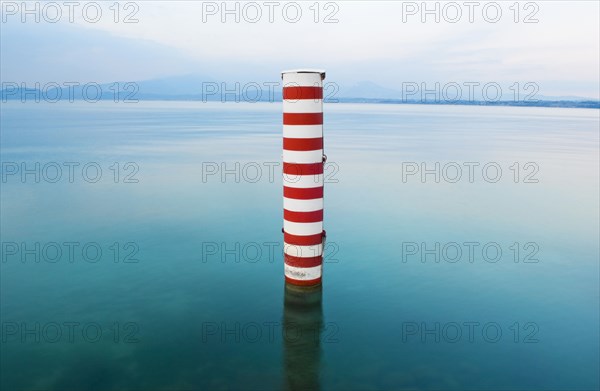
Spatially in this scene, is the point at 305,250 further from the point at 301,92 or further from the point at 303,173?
the point at 301,92

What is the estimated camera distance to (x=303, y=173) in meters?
6.15

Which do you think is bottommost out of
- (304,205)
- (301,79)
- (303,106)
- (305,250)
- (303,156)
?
(305,250)

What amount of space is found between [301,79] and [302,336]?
297 cm

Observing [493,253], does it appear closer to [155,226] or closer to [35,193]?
[155,226]

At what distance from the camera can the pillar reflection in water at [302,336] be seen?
4715 millimetres

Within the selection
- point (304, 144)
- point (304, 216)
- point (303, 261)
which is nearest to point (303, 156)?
point (304, 144)

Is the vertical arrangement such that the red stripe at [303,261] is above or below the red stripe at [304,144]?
below

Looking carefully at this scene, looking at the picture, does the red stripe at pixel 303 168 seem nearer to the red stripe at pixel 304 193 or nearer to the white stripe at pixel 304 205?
the red stripe at pixel 304 193

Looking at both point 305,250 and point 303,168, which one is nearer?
point 303,168

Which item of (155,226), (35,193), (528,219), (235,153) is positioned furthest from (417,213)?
(235,153)

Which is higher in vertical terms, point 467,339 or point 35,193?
point 35,193

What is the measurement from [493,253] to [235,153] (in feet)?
50.5

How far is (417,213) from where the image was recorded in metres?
11.1

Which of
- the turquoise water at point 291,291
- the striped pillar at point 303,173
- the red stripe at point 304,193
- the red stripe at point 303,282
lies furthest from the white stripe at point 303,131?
the turquoise water at point 291,291
